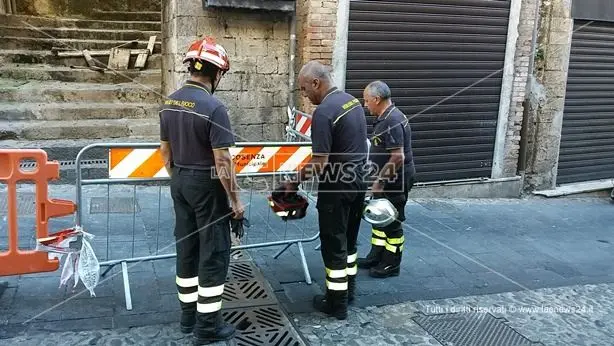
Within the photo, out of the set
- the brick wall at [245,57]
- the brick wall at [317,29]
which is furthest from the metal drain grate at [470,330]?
the brick wall at [245,57]

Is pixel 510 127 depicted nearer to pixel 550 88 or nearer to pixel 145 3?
pixel 550 88

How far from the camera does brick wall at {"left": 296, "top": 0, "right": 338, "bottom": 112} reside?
7.09 m

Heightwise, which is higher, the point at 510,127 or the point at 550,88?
the point at 550,88

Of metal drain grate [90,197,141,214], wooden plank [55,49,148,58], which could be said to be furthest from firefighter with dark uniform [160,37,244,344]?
wooden plank [55,49,148,58]

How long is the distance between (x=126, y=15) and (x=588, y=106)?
9.05m

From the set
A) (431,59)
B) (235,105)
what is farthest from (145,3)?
(431,59)

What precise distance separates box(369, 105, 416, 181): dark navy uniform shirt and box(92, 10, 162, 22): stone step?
7.54 meters

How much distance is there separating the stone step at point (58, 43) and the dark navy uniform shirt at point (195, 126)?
22.0ft

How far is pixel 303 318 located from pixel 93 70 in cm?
685

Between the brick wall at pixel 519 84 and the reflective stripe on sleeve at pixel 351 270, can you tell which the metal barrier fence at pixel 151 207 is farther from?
the brick wall at pixel 519 84

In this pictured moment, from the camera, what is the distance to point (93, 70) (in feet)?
29.9

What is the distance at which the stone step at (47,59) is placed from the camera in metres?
8.92

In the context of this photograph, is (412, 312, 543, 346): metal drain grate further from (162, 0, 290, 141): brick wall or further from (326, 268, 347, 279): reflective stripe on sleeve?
(162, 0, 290, 141): brick wall

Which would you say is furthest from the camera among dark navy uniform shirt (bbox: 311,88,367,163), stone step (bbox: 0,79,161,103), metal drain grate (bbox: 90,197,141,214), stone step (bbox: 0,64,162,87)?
stone step (bbox: 0,64,162,87)
